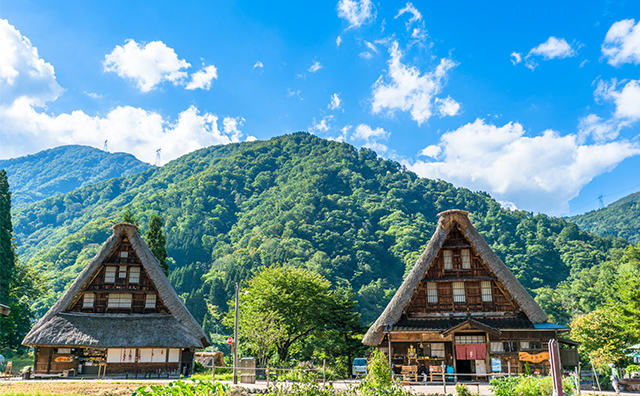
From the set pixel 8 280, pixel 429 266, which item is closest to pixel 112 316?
pixel 8 280

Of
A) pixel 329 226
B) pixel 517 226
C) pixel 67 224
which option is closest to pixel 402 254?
pixel 329 226

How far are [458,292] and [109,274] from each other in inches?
895

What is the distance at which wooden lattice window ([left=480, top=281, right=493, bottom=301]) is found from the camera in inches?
1155

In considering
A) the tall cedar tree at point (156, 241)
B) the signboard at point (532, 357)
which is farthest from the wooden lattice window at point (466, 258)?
the tall cedar tree at point (156, 241)

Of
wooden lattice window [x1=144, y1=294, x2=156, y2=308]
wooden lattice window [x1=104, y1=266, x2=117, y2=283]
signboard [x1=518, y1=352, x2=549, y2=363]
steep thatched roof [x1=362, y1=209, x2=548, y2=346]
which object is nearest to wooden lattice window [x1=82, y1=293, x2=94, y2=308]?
wooden lattice window [x1=104, y1=266, x2=117, y2=283]

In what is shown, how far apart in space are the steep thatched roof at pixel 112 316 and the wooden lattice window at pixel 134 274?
105 cm

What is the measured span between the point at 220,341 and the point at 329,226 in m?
48.4

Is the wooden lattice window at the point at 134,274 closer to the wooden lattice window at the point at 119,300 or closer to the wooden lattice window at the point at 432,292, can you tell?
the wooden lattice window at the point at 119,300

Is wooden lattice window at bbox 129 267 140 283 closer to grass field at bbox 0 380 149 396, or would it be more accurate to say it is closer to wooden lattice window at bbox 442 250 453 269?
grass field at bbox 0 380 149 396

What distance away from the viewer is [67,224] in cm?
16125

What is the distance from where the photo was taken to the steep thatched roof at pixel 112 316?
96.2 ft

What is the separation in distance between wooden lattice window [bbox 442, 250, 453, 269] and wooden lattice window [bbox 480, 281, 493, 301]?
2130 mm

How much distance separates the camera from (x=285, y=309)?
3597cm

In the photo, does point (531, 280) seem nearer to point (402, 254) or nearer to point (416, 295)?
point (402, 254)
